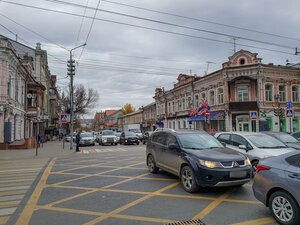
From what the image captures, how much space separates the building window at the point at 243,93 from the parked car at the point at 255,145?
26.2 metres

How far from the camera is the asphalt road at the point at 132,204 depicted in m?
6.07

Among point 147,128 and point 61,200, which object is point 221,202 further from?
point 147,128

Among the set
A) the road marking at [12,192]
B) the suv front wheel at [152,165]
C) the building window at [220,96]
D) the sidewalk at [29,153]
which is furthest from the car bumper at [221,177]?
the building window at [220,96]

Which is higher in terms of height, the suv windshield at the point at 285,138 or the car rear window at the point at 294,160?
the suv windshield at the point at 285,138

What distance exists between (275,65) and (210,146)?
3229 cm

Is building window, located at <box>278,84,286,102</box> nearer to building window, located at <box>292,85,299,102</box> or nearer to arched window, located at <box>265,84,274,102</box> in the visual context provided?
building window, located at <box>292,85,299,102</box>

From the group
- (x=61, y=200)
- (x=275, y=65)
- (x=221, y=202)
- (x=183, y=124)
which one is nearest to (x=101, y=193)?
(x=61, y=200)

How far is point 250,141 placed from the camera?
37.9 ft

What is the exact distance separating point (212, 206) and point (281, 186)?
177cm

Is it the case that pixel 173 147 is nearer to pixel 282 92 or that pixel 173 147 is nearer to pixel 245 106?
pixel 245 106

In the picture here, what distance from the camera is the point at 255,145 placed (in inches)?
444

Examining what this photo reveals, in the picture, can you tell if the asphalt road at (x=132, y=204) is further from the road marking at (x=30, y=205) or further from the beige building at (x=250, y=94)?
the beige building at (x=250, y=94)

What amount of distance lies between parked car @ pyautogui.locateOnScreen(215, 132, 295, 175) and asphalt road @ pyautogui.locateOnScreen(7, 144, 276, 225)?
80.8 inches

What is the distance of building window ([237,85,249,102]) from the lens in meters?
37.6
